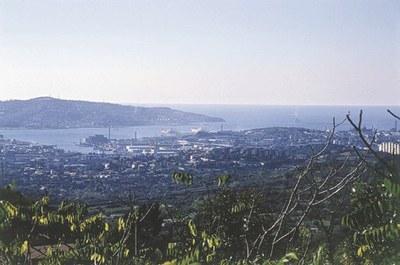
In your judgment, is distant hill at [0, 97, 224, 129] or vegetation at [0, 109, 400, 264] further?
distant hill at [0, 97, 224, 129]

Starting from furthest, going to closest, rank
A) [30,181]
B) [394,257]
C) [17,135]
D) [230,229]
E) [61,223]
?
[17,135]
[30,181]
[230,229]
[61,223]
[394,257]

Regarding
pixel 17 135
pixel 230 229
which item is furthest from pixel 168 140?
pixel 230 229

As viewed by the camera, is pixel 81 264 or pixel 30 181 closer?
pixel 81 264

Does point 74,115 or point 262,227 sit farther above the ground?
point 262,227

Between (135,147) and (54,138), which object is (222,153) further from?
(54,138)

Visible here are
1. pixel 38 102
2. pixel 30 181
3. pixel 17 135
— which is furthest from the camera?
pixel 38 102

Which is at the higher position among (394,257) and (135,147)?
(394,257)

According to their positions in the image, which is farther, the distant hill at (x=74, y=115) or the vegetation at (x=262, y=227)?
the distant hill at (x=74, y=115)

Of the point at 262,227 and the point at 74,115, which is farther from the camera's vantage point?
the point at 74,115
